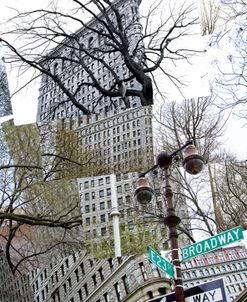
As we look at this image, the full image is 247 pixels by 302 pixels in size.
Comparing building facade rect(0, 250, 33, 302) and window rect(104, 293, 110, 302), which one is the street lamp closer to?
building facade rect(0, 250, 33, 302)

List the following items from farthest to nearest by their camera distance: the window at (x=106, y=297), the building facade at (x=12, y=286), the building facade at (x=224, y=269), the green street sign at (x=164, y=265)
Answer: the window at (x=106, y=297)
the building facade at (x=12, y=286)
the building facade at (x=224, y=269)
the green street sign at (x=164, y=265)

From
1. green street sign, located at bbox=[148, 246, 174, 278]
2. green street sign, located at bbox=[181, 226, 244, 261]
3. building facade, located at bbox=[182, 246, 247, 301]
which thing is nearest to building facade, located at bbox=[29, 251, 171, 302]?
building facade, located at bbox=[182, 246, 247, 301]

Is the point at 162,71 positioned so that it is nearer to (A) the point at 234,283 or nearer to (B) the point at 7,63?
(B) the point at 7,63

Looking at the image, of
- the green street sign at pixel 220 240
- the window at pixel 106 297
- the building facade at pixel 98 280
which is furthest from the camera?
the window at pixel 106 297

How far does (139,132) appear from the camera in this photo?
500cm

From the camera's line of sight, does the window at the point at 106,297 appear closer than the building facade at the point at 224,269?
No

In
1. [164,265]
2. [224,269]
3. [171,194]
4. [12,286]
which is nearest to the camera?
[164,265]

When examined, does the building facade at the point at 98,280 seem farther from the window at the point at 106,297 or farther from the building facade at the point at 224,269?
the building facade at the point at 224,269

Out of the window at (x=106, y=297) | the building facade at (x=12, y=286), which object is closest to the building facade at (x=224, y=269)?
the window at (x=106, y=297)

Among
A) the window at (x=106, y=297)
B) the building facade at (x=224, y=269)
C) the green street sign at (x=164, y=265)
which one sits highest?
the window at (x=106, y=297)

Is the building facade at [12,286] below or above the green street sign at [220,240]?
above

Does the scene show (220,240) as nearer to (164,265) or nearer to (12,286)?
(164,265)

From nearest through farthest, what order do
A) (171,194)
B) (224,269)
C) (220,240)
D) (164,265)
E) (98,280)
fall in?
(220,240) → (164,265) → (171,194) → (224,269) → (98,280)

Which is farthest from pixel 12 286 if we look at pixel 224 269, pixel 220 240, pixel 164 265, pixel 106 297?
pixel 220 240
